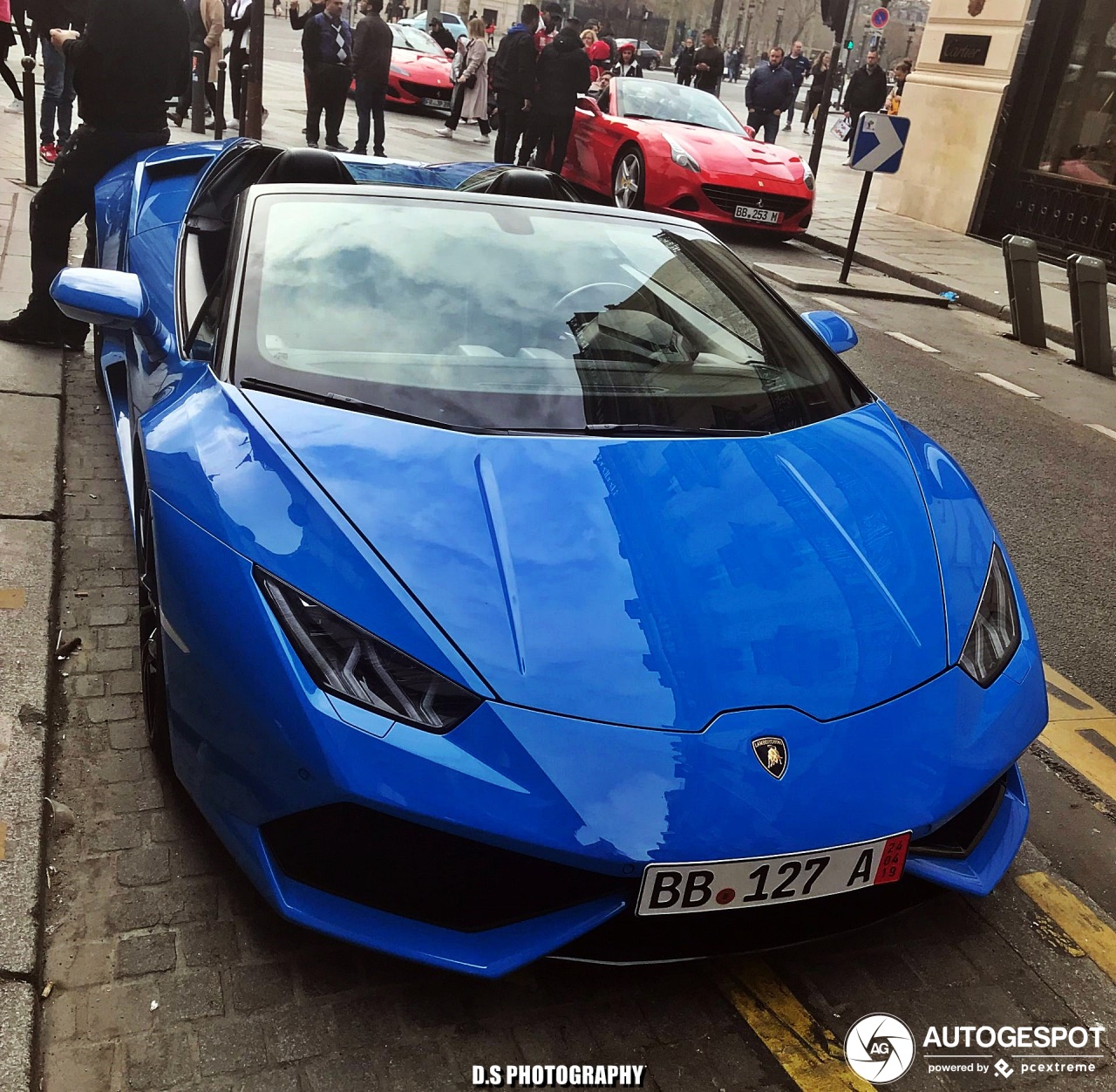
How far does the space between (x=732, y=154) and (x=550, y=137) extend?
7.67 feet

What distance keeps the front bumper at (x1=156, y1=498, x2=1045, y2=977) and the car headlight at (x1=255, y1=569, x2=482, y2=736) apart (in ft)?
0.09

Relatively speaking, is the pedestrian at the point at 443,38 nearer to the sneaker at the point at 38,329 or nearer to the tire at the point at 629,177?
the tire at the point at 629,177

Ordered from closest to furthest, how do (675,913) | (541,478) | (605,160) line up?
1. (675,913)
2. (541,478)
3. (605,160)

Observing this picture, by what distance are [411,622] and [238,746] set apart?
0.38 m

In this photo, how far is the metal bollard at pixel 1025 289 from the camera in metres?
10.2

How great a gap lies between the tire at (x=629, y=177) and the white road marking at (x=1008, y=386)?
4.86m

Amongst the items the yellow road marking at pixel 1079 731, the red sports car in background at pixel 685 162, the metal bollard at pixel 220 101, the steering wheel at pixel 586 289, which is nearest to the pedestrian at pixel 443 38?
the metal bollard at pixel 220 101

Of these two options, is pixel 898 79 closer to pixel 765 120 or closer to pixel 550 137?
pixel 765 120

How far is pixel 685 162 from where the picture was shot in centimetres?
1242

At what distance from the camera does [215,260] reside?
380 cm

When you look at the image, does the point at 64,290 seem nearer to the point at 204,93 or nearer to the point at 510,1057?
the point at 510,1057

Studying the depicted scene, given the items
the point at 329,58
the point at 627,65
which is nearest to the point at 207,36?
the point at 329,58

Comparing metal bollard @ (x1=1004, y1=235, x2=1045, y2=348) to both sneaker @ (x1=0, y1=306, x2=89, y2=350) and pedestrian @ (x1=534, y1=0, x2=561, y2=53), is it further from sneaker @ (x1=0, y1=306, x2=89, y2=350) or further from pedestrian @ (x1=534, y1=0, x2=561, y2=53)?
pedestrian @ (x1=534, y1=0, x2=561, y2=53)

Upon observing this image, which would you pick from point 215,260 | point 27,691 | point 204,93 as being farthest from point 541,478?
point 204,93
